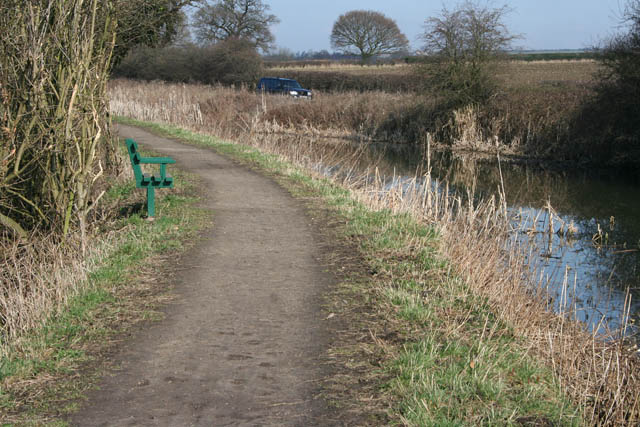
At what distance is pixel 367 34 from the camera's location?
8244cm

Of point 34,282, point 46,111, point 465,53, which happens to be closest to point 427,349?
point 34,282

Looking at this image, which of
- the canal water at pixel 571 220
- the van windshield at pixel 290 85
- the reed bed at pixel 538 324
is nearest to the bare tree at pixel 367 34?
the van windshield at pixel 290 85

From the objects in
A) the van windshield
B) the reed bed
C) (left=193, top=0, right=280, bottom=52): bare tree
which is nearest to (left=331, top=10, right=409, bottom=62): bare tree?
(left=193, top=0, right=280, bottom=52): bare tree

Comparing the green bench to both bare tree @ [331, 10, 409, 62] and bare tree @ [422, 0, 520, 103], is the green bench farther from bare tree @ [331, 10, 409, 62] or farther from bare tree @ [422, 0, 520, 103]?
bare tree @ [331, 10, 409, 62]

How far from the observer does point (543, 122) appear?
1054 inches

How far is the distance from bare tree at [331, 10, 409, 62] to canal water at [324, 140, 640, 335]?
180ft

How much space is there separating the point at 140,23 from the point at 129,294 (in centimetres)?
770

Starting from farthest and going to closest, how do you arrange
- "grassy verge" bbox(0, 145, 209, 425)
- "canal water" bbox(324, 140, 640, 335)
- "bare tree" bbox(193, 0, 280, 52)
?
"bare tree" bbox(193, 0, 280, 52), "canal water" bbox(324, 140, 640, 335), "grassy verge" bbox(0, 145, 209, 425)

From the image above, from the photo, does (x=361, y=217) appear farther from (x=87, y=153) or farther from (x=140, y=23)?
(x=140, y=23)

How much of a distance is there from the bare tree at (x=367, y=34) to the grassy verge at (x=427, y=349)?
75.4 meters

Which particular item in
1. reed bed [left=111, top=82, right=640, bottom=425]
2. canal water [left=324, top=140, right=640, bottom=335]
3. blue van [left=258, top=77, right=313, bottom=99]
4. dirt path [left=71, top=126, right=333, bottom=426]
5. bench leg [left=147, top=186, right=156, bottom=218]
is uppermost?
blue van [left=258, top=77, right=313, bottom=99]

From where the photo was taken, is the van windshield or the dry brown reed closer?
the dry brown reed

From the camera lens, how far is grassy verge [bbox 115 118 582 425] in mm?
4402

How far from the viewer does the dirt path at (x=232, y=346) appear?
4336mm
